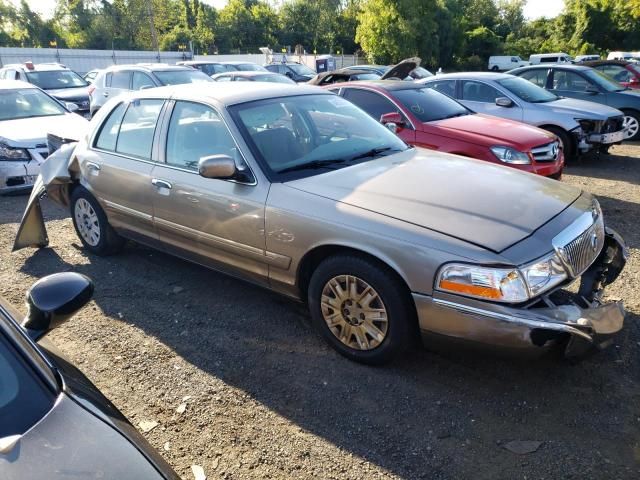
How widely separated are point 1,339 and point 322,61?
97.6 feet

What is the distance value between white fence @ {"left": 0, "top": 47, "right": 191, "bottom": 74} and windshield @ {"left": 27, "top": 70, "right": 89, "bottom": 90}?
17.0 m

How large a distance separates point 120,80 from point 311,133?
9.86 m

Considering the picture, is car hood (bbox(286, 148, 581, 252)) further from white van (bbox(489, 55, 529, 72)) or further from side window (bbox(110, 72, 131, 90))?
white van (bbox(489, 55, 529, 72))

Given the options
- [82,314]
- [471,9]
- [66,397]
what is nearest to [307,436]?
[66,397]

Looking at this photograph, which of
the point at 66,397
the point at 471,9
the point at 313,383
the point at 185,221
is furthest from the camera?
the point at 471,9

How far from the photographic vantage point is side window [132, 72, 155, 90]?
11605mm

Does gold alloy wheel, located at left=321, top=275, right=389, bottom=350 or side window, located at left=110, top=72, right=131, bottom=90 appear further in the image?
side window, located at left=110, top=72, right=131, bottom=90

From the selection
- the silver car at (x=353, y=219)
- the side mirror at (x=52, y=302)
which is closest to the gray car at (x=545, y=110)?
the silver car at (x=353, y=219)

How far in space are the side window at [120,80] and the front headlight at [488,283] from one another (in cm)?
1123

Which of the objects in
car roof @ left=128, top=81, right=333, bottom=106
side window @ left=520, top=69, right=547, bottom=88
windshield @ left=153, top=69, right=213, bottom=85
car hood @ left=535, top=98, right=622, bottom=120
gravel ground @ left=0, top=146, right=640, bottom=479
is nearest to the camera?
gravel ground @ left=0, top=146, right=640, bottom=479

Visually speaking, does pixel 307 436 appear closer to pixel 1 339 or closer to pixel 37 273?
pixel 1 339

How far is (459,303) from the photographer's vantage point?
2.78 metres

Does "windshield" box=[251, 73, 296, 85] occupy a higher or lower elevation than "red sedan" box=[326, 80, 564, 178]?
higher

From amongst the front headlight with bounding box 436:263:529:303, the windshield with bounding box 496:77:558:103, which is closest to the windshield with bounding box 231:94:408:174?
the front headlight with bounding box 436:263:529:303
